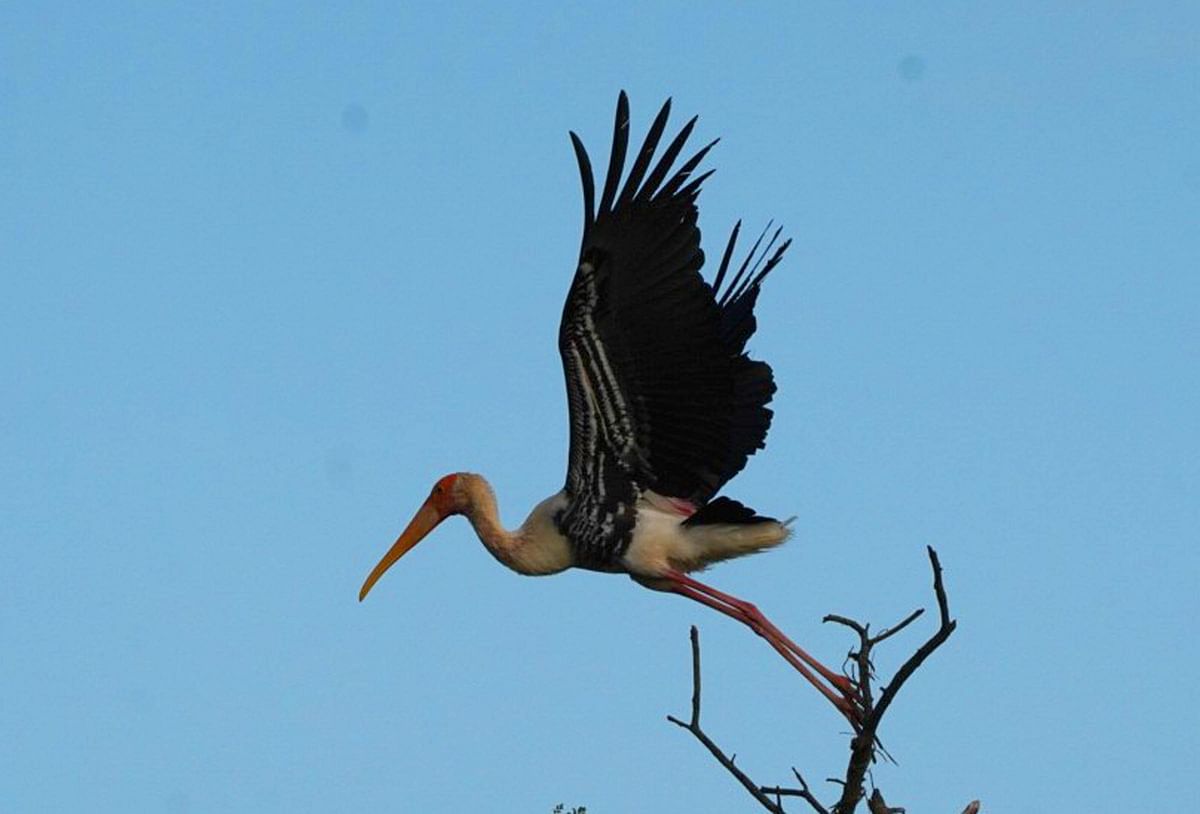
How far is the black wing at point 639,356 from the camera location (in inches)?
344

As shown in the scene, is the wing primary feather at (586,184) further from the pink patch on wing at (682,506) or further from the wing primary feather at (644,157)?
the pink patch on wing at (682,506)

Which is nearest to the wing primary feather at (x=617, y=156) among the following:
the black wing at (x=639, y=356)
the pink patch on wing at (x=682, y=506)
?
the black wing at (x=639, y=356)

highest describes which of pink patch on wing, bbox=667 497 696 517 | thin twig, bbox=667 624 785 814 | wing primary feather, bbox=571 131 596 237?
wing primary feather, bbox=571 131 596 237

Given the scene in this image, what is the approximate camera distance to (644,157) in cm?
871

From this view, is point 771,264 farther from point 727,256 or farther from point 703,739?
point 703,739

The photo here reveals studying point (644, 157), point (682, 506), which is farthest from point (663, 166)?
point (682, 506)

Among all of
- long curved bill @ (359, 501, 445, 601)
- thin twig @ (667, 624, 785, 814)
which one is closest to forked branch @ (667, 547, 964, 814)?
thin twig @ (667, 624, 785, 814)

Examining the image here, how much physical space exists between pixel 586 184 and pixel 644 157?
11.9 inches

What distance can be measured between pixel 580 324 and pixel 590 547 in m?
1.34

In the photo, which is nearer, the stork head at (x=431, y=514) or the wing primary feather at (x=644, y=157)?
the wing primary feather at (x=644, y=157)

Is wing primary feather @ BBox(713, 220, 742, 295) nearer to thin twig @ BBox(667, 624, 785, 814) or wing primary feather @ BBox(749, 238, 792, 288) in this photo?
wing primary feather @ BBox(749, 238, 792, 288)

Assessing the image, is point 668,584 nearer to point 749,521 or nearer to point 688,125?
point 749,521

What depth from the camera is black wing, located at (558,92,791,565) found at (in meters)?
8.74

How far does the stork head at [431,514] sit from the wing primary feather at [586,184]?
232 centimetres
